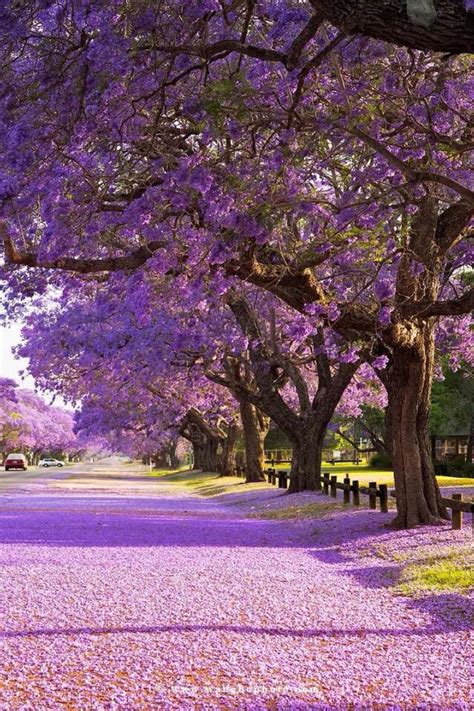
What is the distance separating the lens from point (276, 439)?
69688mm

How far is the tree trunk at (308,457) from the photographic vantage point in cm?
2456

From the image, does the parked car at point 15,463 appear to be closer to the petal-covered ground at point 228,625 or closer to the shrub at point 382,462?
the shrub at point 382,462

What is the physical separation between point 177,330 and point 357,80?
15.3 meters

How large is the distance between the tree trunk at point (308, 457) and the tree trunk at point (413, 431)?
33.8 ft

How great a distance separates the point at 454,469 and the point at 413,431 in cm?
2670

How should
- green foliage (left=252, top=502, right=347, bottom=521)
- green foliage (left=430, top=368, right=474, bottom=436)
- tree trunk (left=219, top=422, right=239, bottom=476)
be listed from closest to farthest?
green foliage (left=252, top=502, right=347, bottom=521) < tree trunk (left=219, top=422, right=239, bottom=476) < green foliage (left=430, top=368, right=474, bottom=436)

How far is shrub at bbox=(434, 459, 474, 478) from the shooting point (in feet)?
128

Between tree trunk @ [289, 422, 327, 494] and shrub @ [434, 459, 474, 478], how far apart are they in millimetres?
15905

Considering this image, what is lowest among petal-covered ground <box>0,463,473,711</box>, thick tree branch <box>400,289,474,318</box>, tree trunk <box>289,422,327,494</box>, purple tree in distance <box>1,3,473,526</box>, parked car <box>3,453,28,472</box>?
petal-covered ground <box>0,463,473,711</box>

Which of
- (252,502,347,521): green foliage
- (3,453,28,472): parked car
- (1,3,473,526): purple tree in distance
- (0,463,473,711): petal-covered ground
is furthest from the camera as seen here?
(3,453,28,472): parked car

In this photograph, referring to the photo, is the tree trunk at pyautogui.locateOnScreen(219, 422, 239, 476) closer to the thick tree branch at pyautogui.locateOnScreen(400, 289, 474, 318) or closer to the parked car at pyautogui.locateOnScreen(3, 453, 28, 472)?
the thick tree branch at pyautogui.locateOnScreen(400, 289, 474, 318)

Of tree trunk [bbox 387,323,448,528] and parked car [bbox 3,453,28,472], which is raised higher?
tree trunk [bbox 387,323,448,528]

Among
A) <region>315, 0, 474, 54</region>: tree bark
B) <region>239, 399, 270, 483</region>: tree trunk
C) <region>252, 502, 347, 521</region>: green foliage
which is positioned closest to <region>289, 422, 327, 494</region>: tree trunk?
<region>252, 502, 347, 521</region>: green foliage

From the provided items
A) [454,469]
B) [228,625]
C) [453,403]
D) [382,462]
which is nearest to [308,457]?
[454,469]
